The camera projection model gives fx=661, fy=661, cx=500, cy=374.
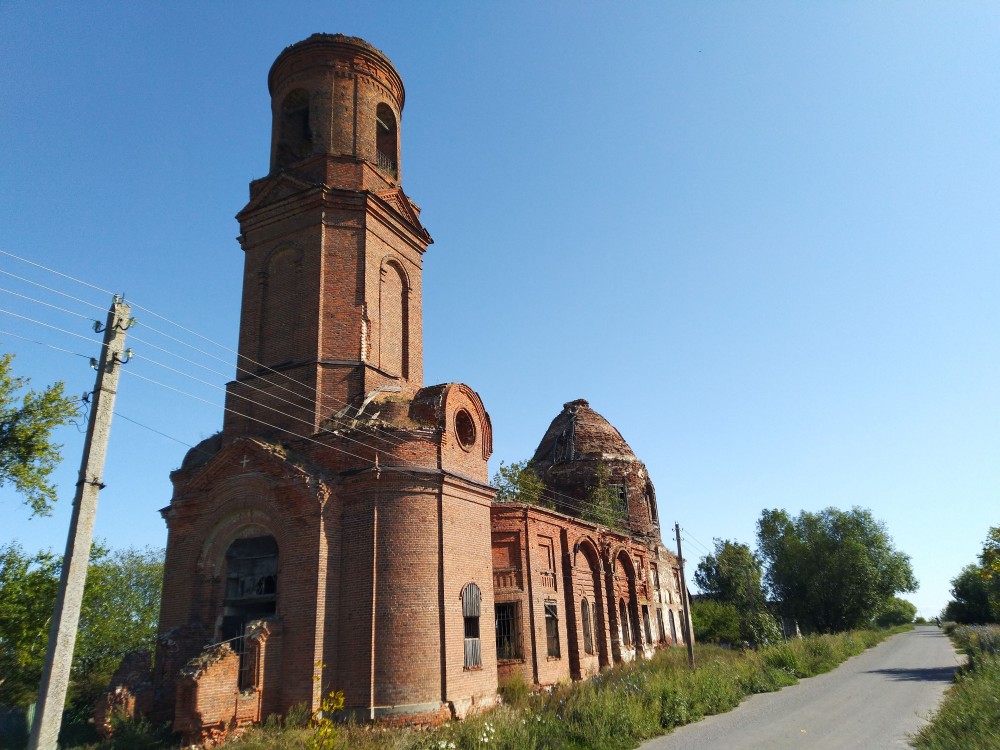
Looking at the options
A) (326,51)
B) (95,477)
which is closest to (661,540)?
(326,51)

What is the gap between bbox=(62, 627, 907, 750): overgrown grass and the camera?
11.4 m

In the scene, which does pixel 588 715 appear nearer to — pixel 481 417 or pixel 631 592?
pixel 481 417

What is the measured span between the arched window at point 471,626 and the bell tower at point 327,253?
533cm

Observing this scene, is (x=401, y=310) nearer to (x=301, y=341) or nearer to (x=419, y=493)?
(x=301, y=341)

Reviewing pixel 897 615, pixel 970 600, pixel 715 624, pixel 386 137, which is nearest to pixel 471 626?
pixel 386 137

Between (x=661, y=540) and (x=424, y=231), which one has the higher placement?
(x=424, y=231)

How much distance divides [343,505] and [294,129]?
12.8 metres

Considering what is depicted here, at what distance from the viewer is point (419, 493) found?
1549 cm

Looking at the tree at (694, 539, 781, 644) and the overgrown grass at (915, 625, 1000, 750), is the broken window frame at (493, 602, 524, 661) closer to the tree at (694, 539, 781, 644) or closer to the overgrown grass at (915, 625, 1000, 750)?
the overgrown grass at (915, 625, 1000, 750)

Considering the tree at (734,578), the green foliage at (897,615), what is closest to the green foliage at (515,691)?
the tree at (734,578)

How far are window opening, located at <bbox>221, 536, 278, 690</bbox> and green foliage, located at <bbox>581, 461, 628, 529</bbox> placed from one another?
61.4ft

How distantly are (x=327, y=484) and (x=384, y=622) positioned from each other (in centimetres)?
333

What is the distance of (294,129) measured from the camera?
2138 cm

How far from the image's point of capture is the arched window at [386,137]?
21.4m
